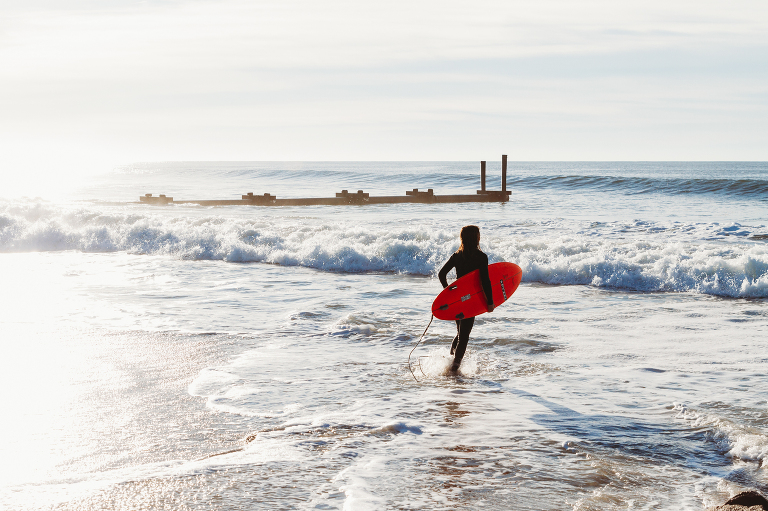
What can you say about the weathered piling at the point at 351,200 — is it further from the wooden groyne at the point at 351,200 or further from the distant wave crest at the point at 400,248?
the distant wave crest at the point at 400,248

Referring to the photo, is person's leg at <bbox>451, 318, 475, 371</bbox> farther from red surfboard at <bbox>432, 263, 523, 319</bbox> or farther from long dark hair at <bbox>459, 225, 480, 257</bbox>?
long dark hair at <bbox>459, 225, 480, 257</bbox>

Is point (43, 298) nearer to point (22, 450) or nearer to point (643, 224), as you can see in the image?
point (22, 450)

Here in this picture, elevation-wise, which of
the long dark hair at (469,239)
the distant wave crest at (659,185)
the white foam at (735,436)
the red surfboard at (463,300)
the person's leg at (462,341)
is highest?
the distant wave crest at (659,185)

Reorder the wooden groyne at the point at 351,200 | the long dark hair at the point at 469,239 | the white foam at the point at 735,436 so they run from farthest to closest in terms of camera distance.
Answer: the wooden groyne at the point at 351,200 → the long dark hair at the point at 469,239 → the white foam at the point at 735,436

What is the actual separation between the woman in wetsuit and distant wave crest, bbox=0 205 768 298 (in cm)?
650

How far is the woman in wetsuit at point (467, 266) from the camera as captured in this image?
652 cm

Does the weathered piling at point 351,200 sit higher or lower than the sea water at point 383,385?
higher

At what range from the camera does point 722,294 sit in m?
11.1

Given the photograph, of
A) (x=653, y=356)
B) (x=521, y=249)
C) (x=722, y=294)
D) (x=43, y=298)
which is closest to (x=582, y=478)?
(x=653, y=356)

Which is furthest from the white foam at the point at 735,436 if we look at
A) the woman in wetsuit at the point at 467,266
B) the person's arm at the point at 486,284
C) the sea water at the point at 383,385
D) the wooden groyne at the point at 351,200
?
the wooden groyne at the point at 351,200

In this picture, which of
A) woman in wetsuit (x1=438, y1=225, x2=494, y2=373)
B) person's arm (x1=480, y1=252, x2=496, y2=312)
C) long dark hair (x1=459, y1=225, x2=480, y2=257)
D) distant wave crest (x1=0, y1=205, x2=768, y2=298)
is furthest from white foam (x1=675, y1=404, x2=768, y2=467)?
distant wave crest (x1=0, y1=205, x2=768, y2=298)

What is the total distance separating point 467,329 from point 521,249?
345 inches

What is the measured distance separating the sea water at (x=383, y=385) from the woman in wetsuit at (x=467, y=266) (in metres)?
0.28

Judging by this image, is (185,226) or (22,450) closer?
(22,450)
